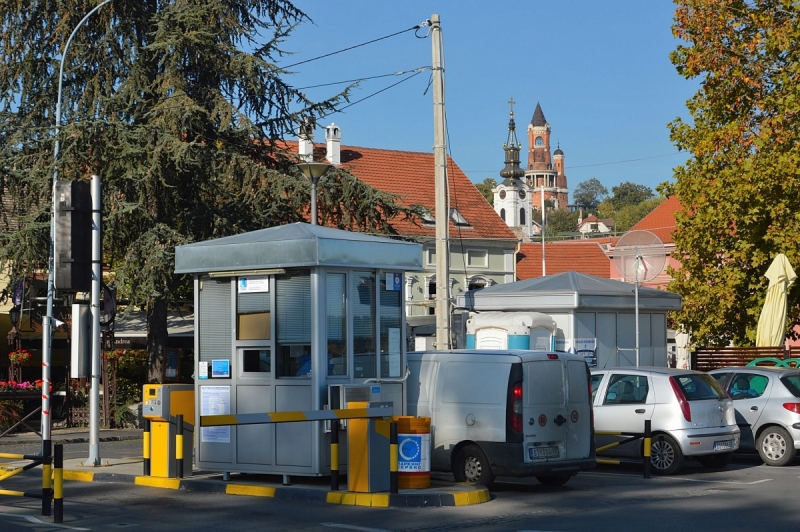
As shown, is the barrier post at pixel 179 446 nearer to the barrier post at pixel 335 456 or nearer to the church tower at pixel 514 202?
the barrier post at pixel 335 456

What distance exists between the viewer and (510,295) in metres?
22.7

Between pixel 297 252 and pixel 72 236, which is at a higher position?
pixel 72 236

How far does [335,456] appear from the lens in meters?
13.1

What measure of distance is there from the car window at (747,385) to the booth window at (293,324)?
326 inches

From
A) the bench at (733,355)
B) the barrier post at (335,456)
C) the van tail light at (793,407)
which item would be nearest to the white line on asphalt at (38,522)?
the barrier post at (335,456)

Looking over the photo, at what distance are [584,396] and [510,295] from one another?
8.34 meters

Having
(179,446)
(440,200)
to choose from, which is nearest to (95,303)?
(179,446)

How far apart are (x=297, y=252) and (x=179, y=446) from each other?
294 cm

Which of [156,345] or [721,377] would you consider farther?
[156,345]

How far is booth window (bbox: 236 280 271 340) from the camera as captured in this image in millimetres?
14393

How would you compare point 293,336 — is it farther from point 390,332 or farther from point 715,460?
point 715,460

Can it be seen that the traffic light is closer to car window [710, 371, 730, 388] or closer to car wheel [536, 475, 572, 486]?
car wheel [536, 475, 572, 486]

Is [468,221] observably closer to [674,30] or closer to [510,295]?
[674,30]

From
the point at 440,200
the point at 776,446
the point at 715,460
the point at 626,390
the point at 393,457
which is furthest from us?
the point at 440,200
